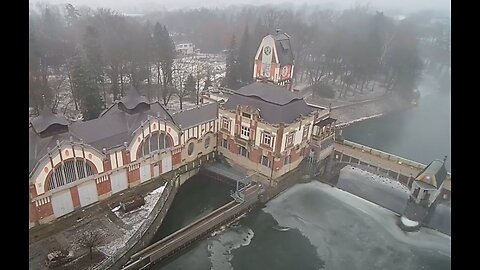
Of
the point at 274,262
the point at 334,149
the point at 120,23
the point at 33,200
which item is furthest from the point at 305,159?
the point at 120,23

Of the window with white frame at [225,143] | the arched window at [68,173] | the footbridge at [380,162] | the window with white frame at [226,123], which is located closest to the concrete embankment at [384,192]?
the footbridge at [380,162]

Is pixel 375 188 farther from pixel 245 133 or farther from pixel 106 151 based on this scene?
pixel 106 151

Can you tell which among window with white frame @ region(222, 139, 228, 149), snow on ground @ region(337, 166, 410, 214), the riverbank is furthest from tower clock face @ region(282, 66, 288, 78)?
the riverbank

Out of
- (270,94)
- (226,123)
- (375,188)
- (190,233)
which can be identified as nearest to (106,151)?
(190,233)

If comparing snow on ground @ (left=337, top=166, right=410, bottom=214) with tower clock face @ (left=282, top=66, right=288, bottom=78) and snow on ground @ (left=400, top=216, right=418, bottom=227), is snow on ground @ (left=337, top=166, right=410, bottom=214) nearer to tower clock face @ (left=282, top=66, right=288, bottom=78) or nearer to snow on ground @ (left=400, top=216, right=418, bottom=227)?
snow on ground @ (left=400, top=216, right=418, bottom=227)

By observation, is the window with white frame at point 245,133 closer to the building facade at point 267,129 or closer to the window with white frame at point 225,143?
the building facade at point 267,129

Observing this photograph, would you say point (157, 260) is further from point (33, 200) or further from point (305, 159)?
point (305, 159)
